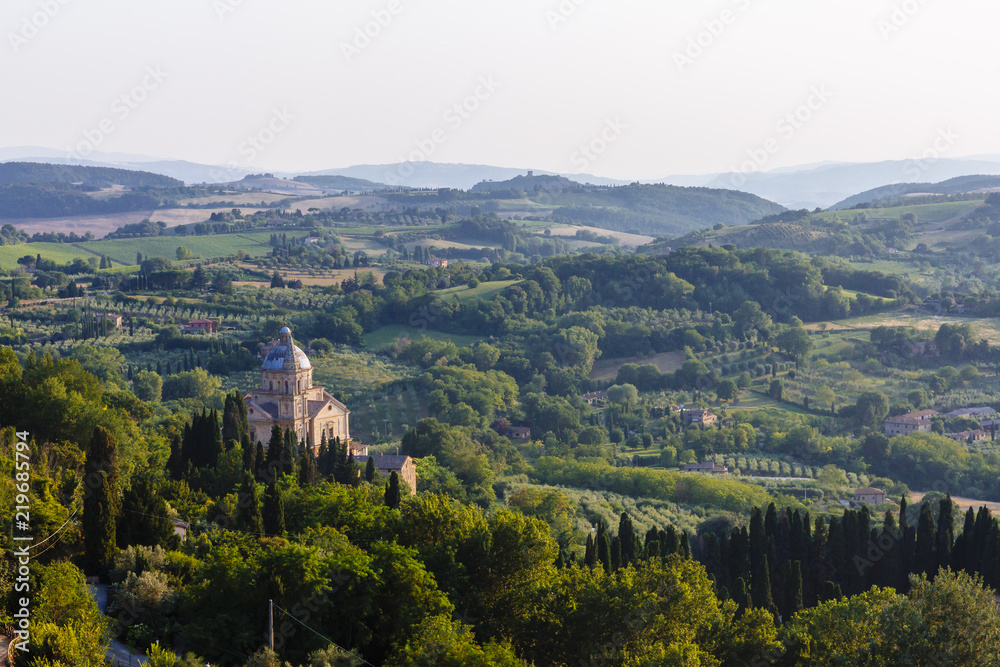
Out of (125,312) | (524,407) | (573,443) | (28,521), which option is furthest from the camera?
(125,312)

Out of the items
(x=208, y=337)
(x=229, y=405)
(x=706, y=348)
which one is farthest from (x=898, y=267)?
(x=229, y=405)

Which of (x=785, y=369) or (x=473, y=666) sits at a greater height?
(x=473, y=666)

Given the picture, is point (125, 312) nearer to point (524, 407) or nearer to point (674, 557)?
point (524, 407)

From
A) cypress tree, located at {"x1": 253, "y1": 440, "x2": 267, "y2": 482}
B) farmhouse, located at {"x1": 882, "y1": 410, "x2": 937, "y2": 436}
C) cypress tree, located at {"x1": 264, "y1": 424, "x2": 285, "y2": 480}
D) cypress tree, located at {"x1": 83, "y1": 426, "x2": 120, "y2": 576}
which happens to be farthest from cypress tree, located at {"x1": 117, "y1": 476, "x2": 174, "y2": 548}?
farmhouse, located at {"x1": 882, "y1": 410, "x2": 937, "y2": 436}

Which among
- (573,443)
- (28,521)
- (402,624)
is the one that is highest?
(28,521)

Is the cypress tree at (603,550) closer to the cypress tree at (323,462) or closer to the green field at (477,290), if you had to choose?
the cypress tree at (323,462)

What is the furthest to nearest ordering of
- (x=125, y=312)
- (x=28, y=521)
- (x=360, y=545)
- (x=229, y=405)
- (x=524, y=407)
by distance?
(x=125, y=312) < (x=524, y=407) < (x=229, y=405) < (x=360, y=545) < (x=28, y=521)
